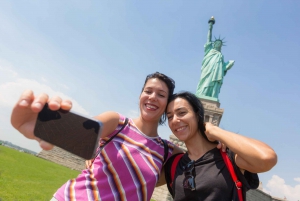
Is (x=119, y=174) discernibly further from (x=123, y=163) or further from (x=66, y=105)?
(x=66, y=105)

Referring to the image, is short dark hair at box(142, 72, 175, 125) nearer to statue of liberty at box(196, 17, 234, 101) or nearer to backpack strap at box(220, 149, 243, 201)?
backpack strap at box(220, 149, 243, 201)

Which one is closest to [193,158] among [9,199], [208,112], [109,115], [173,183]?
[173,183]

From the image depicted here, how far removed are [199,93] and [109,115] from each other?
15300 mm

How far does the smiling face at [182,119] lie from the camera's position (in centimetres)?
216

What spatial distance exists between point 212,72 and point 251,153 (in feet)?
51.7

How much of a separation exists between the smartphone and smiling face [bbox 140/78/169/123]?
42.7 inches

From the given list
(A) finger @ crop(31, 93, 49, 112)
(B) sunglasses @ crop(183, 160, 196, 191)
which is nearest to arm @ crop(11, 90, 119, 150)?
(A) finger @ crop(31, 93, 49, 112)

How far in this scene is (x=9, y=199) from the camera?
13.6ft

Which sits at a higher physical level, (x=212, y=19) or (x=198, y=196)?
(x=212, y=19)

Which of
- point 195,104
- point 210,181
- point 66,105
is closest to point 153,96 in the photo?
point 195,104

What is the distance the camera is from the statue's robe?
53.5 ft

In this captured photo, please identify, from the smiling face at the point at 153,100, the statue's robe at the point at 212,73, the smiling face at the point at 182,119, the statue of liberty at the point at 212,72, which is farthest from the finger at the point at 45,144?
the statue's robe at the point at 212,73

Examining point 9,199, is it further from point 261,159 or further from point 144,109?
point 261,159

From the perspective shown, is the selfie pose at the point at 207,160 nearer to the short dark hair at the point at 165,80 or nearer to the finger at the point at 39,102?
the short dark hair at the point at 165,80
